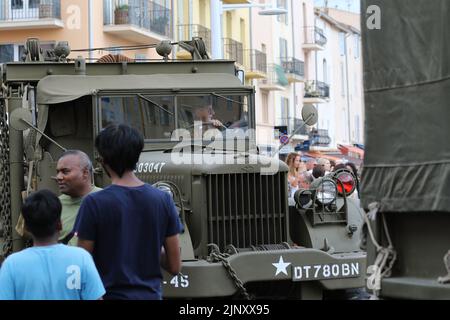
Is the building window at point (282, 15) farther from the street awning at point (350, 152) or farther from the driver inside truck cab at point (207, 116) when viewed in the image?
the driver inside truck cab at point (207, 116)

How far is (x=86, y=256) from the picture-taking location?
16.5 feet

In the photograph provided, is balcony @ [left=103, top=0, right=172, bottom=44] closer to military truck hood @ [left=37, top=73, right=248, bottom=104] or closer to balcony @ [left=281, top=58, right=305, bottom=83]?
balcony @ [left=281, top=58, right=305, bottom=83]

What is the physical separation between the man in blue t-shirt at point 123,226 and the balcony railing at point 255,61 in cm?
3847

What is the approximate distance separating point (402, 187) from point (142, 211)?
1.34m

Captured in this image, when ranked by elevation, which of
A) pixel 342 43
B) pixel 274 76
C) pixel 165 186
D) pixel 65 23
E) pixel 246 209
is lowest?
pixel 246 209

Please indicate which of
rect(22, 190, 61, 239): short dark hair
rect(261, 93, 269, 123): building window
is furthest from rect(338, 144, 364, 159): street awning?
rect(22, 190, 61, 239): short dark hair

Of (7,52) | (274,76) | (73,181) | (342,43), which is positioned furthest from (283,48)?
(73,181)

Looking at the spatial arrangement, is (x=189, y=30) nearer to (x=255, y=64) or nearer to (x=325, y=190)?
(x=255, y=64)

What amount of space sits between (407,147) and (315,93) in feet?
162

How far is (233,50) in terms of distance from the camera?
4203 cm

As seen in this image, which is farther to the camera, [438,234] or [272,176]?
[272,176]
